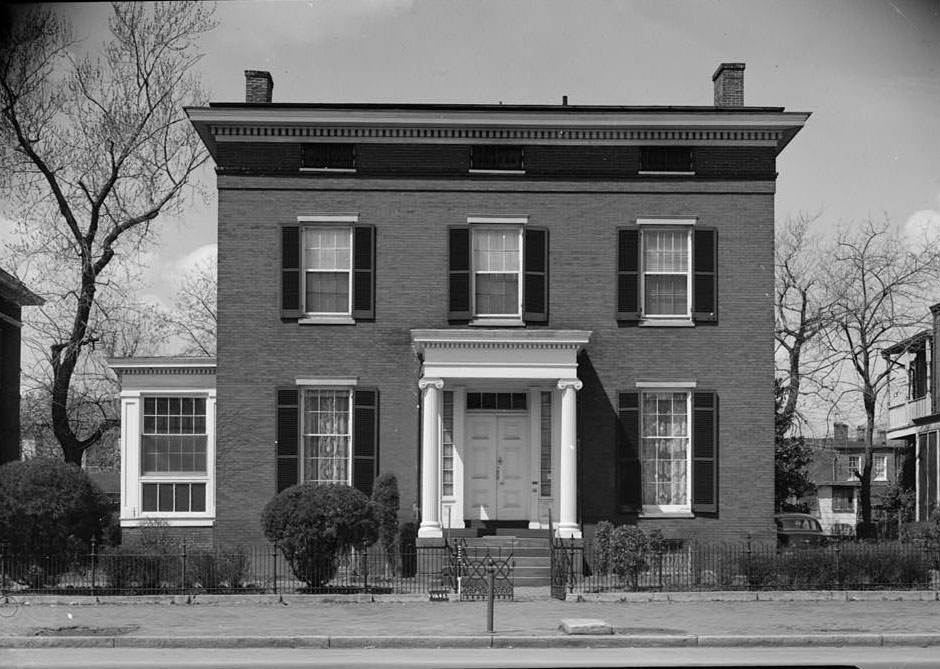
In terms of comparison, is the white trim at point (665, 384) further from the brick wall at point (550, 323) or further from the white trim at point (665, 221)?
the white trim at point (665, 221)

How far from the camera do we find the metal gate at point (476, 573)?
23.3m

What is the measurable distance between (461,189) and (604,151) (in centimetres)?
334

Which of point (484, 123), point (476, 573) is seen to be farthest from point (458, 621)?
point (484, 123)

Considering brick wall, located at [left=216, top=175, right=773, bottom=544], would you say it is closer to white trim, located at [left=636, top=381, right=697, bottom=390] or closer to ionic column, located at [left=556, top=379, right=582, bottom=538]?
white trim, located at [left=636, top=381, right=697, bottom=390]

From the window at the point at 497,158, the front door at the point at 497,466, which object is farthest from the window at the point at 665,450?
the window at the point at 497,158

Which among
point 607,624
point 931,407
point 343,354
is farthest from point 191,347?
point 607,624

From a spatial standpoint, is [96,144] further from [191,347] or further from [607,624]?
[607,624]

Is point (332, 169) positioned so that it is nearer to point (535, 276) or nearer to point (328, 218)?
point (328, 218)

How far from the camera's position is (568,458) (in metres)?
27.4

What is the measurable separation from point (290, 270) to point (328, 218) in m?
1.43

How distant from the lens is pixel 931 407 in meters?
50.4

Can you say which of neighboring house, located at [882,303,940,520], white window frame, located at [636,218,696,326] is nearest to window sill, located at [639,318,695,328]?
white window frame, located at [636,218,696,326]

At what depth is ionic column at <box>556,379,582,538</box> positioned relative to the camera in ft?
89.4

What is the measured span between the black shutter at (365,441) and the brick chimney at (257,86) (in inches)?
298
